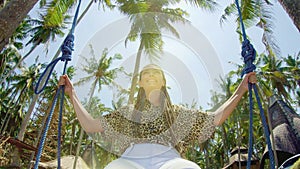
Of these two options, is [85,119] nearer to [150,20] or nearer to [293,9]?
[293,9]

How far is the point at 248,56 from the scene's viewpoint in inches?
80.1

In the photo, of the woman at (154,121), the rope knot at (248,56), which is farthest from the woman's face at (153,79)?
the rope knot at (248,56)

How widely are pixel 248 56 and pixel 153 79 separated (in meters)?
0.60

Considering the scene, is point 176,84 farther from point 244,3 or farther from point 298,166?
point 244,3

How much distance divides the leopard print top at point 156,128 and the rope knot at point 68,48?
0.53 metres

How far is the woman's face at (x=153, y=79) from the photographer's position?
1.96 metres

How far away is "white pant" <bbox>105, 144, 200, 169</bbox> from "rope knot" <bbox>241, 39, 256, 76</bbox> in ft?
2.32

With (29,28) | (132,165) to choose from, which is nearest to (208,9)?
(132,165)

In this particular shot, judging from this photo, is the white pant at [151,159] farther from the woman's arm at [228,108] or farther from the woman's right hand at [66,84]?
the woman's right hand at [66,84]

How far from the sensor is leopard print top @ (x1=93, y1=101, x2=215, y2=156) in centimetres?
174

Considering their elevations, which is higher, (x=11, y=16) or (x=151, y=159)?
(x=11, y=16)

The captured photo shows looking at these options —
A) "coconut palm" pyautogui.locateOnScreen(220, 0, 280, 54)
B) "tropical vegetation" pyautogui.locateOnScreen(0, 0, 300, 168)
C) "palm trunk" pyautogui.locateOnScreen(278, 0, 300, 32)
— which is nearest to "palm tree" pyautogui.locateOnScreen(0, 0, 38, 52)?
"tropical vegetation" pyautogui.locateOnScreen(0, 0, 300, 168)

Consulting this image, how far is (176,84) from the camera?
9.60 feet

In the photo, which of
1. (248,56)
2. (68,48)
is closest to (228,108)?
(248,56)
